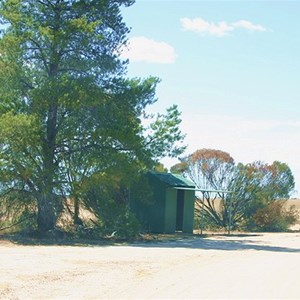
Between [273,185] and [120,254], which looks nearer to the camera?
[120,254]

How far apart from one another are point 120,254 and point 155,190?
12.3 m

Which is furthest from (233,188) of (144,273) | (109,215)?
(144,273)

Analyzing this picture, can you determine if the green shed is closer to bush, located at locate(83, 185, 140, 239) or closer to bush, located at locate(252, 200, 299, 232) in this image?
bush, located at locate(83, 185, 140, 239)

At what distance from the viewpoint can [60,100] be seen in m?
22.6

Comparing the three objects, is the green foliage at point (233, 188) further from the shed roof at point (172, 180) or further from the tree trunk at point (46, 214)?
the tree trunk at point (46, 214)

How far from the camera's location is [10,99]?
23375 millimetres

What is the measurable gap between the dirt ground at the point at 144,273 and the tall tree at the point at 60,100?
10.7 ft

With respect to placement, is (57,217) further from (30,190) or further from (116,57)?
(116,57)

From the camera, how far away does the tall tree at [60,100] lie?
2283 centimetres

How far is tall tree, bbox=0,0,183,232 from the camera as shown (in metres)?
22.8

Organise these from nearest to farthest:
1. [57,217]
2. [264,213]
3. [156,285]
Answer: [156,285]
[57,217]
[264,213]

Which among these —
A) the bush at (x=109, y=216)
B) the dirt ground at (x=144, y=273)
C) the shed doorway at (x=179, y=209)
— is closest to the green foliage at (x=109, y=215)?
the bush at (x=109, y=216)

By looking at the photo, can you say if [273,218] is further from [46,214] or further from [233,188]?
[46,214]

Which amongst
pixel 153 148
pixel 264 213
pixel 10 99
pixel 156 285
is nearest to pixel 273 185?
pixel 264 213
